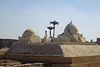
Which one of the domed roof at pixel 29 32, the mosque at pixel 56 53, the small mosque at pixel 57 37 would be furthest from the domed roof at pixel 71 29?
the domed roof at pixel 29 32

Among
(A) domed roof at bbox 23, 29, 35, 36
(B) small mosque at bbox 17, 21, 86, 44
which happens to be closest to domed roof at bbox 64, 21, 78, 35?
(B) small mosque at bbox 17, 21, 86, 44

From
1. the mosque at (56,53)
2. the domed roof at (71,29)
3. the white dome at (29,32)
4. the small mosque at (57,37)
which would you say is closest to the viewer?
the mosque at (56,53)

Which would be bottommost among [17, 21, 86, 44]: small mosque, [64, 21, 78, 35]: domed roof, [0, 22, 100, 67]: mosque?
[0, 22, 100, 67]: mosque

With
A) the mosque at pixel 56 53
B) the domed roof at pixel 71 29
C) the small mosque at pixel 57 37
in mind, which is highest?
the domed roof at pixel 71 29

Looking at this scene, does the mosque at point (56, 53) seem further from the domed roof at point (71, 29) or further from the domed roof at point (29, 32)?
the domed roof at point (71, 29)

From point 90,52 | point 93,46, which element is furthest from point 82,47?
point 93,46

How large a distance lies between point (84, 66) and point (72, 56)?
2.06 metres

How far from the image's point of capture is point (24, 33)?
28000mm

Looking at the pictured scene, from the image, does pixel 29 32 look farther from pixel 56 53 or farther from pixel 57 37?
pixel 56 53

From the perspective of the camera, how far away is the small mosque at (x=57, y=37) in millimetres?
24853

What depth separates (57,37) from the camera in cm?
2708

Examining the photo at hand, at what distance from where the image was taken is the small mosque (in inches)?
978

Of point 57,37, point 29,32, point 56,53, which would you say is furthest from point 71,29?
point 56,53

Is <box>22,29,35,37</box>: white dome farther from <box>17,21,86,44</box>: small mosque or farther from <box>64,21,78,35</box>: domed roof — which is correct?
<box>64,21,78,35</box>: domed roof
